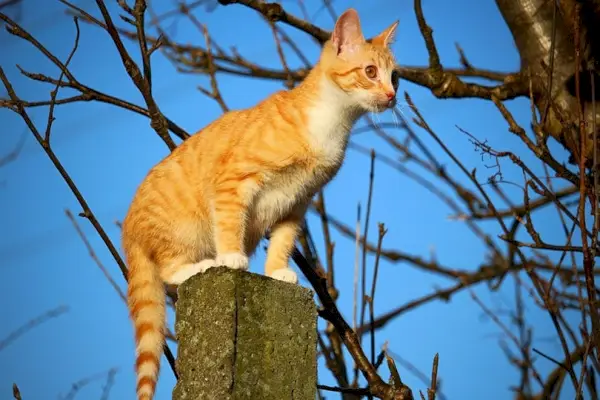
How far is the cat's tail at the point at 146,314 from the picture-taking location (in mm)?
2967

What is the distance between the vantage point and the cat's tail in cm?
297

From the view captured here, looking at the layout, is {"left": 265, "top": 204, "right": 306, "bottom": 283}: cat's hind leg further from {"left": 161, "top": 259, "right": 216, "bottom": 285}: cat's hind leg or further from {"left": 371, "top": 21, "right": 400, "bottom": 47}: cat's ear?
{"left": 371, "top": 21, "right": 400, "bottom": 47}: cat's ear

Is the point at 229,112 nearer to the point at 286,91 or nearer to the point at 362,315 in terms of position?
the point at 286,91

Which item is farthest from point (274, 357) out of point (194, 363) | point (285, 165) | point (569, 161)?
point (569, 161)

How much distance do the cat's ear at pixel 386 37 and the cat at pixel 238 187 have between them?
1.34 feet

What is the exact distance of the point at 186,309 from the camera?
7.02 ft

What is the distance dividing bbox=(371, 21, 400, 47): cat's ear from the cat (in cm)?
41

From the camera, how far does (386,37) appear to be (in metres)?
4.06

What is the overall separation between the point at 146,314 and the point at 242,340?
1310 mm

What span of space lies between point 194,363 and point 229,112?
1840 mm

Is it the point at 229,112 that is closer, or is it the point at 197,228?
the point at 197,228

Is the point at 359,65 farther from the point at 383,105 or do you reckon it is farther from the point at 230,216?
the point at 230,216

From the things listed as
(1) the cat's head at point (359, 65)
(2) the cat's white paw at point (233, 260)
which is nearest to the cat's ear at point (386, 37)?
(1) the cat's head at point (359, 65)

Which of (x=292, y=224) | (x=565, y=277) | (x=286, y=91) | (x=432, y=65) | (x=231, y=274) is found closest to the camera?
(x=231, y=274)
